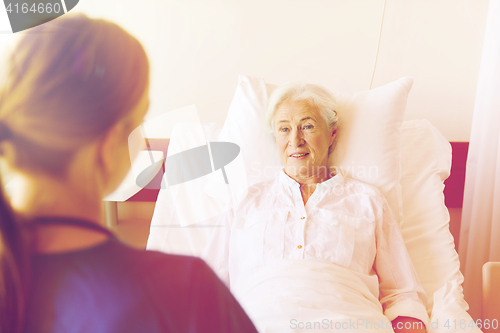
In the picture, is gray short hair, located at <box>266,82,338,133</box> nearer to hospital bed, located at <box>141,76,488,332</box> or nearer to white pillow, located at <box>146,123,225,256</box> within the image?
hospital bed, located at <box>141,76,488,332</box>

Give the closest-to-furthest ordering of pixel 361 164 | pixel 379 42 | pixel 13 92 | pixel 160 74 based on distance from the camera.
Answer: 1. pixel 13 92
2. pixel 361 164
3. pixel 160 74
4. pixel 379 42

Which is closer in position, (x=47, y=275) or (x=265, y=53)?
(x=47, y=275)

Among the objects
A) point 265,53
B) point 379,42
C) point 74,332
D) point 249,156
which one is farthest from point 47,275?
point 379,42

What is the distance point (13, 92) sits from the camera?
0.81 ft

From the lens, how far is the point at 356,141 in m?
1.28

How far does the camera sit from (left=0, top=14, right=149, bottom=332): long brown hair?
247 millimetres

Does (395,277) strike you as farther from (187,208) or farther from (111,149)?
(111,149)

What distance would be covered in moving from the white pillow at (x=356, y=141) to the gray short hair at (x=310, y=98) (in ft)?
0.29

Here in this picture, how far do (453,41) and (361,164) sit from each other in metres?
0.70

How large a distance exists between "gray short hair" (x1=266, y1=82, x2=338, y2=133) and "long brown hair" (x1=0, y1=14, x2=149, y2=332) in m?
0.99

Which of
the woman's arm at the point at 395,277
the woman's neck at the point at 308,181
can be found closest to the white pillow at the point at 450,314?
the woman's arm at the point at 395,277

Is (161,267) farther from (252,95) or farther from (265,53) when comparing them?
(265,53)

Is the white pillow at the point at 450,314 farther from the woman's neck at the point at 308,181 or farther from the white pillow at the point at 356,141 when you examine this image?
the woman's neck at the point at 308,181

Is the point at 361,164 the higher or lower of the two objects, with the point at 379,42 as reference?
lower
